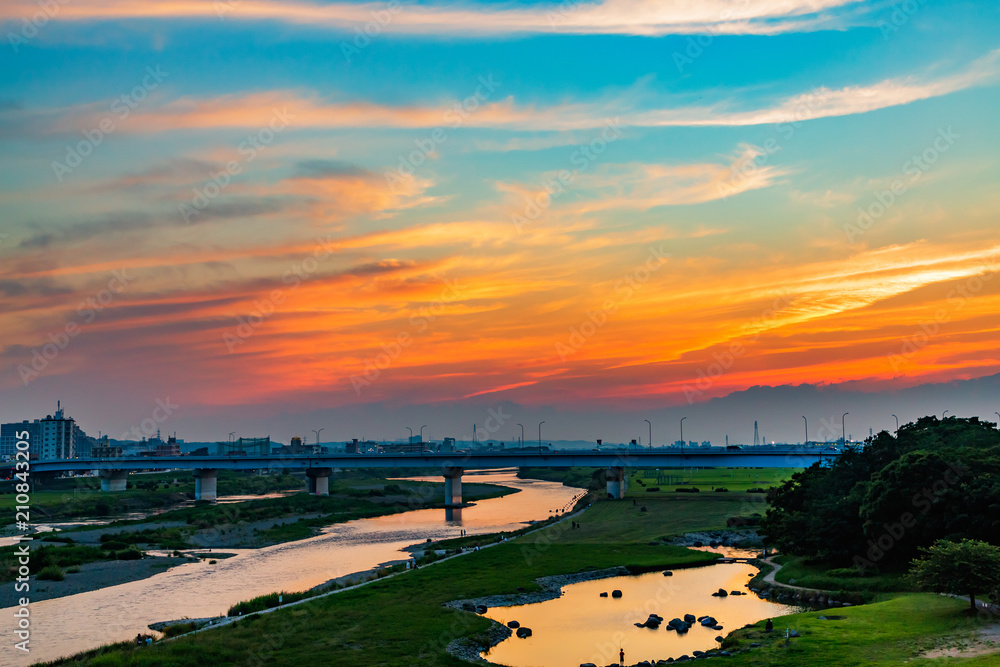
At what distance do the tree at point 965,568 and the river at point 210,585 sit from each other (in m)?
52.3

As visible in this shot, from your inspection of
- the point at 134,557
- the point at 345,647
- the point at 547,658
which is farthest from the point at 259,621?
the point at 134,557

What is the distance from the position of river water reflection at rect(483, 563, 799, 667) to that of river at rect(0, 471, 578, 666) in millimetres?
25420

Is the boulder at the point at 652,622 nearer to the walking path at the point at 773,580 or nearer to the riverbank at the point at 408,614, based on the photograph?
the riverbank at the point at 408,614

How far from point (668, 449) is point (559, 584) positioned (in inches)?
3638

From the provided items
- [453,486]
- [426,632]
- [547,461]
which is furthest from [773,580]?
[453,486]

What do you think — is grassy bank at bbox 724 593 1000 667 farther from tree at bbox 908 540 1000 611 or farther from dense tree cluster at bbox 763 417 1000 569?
dense tree cluster at bbox 763 417 1000 569

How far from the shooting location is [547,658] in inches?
1916

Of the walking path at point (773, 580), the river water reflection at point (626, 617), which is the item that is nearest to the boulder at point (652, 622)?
the river water reflection at point (626, 617)

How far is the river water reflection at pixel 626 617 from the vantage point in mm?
49375

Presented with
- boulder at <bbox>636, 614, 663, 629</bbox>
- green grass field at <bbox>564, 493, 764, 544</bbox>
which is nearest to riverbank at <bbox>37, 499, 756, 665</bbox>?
green grass field at <bbox>564, 493, 764, 544</bbox>

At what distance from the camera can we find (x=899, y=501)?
63.1 m

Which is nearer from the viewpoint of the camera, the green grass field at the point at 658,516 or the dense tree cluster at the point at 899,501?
the dense tree cluster at the point at 899,501

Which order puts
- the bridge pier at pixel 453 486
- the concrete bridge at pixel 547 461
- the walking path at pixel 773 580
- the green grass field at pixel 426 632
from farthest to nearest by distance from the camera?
1. the bridge pier at pixel 453 486
2. the concrete bridge at pixel 547 461
3. the walking path at pixel 773 580
4. the green grass field at pixel 426 632

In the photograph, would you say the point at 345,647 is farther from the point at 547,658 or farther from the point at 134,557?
the point at 134,557
